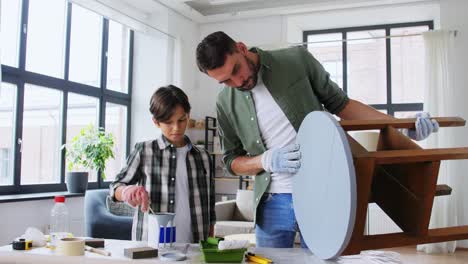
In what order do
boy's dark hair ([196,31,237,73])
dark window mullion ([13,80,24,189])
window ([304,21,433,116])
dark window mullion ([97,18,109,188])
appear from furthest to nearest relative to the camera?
window ([304,21,433,116]) → dark window mullion ([97,18,109,188]) → dark window mullion ([13,80,24,189]) → boy's dark hair ([196,31,237,73])

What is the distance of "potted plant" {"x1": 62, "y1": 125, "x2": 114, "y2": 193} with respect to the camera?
4.54m

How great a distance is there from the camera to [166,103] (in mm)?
1763

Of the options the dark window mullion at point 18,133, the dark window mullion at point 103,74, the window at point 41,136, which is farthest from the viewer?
Answer: the dark window mullion at point 103,74

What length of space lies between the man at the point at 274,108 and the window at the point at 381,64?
4473mm

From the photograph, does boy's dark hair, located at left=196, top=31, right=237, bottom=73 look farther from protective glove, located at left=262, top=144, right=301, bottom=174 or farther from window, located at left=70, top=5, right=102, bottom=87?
window, located at left=70, top=5, right=102, bottom=87

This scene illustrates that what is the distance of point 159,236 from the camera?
144cm

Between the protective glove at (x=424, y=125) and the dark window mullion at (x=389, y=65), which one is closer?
the protective glove at (x=424, y=125)

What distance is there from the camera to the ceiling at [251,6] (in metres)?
5.32

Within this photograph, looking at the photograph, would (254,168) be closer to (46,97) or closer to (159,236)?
(159,236)

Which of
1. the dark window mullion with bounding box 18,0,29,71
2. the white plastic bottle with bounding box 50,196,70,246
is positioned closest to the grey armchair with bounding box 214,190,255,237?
the dark window mullion with bounding box 18,0,29,71

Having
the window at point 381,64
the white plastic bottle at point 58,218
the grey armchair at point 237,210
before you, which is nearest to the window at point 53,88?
the grey armchair at point 237,210

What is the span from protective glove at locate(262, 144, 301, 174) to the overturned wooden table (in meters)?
0.05

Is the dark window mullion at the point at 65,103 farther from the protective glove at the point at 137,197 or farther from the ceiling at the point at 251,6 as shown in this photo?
the protective glove at the point at 137,197

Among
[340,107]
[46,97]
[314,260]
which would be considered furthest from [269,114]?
[46,97]
